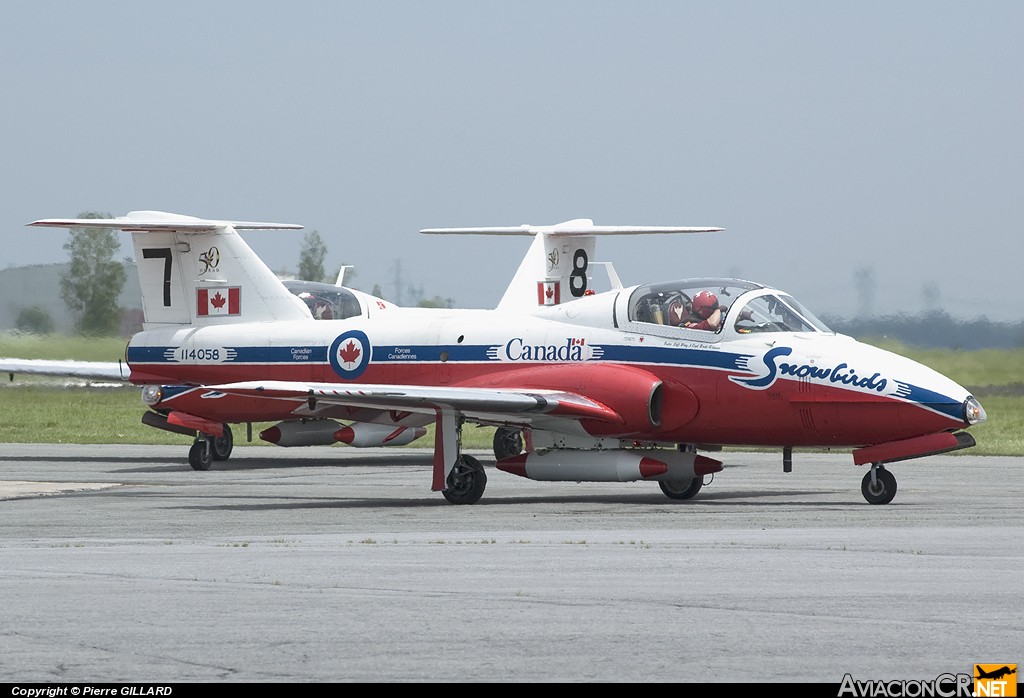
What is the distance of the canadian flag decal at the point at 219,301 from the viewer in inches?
921

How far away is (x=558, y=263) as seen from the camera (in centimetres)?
3066

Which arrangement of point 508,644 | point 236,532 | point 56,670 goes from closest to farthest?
point 56,670 < point 508,644 < point 236,532

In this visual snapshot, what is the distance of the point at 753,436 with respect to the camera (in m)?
18.4

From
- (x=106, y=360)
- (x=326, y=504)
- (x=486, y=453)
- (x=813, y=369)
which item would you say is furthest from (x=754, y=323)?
(x=106, y=360)

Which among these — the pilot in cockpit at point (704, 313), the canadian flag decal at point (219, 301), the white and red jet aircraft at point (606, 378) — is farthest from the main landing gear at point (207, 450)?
the pilot in cockpit at point (704, 313)

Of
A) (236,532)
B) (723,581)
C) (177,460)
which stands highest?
(723,581)

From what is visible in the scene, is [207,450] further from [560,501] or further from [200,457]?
[560,501]

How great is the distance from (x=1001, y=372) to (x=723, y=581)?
29.2 metres

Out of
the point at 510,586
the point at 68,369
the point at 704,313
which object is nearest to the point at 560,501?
the point at 704,313

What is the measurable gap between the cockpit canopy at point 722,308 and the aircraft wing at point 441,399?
1319 mm

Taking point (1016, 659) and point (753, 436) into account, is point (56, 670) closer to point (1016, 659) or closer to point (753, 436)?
point (1016, 659)

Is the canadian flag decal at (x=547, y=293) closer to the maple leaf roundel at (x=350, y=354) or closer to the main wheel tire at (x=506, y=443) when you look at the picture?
the main wheel tire at (x=506, y=443)

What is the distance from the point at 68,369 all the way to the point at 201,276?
20.6 feet

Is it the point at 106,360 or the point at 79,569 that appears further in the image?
the point at 106,360
